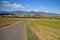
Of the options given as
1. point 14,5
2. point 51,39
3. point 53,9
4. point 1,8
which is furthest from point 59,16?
point 1,8

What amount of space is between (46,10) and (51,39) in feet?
4.37

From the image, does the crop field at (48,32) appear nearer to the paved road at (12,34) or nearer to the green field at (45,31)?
the green field at (45,31)

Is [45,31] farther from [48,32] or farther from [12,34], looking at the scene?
[12,34]

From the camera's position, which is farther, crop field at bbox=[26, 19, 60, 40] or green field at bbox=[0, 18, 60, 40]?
green field at bbox=[0, 18, 60, 40]

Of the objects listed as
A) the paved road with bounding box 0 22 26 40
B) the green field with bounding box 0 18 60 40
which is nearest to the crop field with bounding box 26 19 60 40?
the green field with bounding box 0 18 60 40

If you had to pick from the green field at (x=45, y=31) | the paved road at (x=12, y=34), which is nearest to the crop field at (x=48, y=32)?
the green field at (x=45, y=31)

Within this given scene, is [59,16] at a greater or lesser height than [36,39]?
greater

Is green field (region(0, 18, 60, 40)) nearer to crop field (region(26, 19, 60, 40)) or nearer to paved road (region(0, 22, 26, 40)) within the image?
crop field (region(26, 19, 60, 40))

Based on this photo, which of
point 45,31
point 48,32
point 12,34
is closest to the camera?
point 12,34

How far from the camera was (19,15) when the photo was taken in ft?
28.4

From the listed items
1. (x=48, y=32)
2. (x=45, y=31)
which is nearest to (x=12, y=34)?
(x=48, y=32)

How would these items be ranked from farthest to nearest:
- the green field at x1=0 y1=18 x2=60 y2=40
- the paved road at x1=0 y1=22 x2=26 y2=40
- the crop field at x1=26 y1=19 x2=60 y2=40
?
the green field at x1=0 y1=18 x2=60 y2=40
the crop field at x1=26 y1=19 x2=60 y2=40
the paved road at x1=0 y1=22 x2=26 y2=40

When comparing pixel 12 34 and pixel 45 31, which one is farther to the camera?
pixel 45 31

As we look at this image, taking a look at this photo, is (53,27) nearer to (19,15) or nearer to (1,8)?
(19,15)
